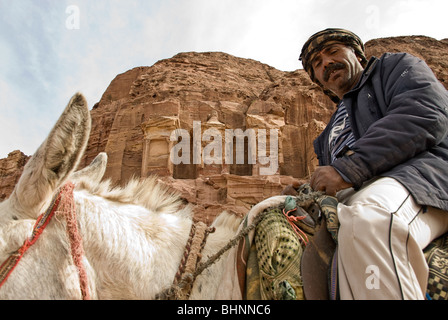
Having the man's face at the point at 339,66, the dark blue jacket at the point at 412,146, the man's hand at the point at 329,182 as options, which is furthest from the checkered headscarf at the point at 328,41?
the man's hand at the point at 329,182

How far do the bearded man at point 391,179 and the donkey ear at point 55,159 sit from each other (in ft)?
4.13

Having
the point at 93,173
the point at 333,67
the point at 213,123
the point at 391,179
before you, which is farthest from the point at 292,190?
the point at 213,123

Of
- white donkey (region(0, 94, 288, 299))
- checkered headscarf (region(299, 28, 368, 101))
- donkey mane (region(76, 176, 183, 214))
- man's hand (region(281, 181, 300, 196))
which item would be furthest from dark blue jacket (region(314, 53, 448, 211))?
donkey mane (region(76, 176, 183, 214))

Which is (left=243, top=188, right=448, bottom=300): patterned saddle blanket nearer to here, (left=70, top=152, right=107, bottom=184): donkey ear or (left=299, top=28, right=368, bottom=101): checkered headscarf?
(left=70, top=152, right=107, bottom=184): donkey ear

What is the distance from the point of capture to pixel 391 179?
154cm

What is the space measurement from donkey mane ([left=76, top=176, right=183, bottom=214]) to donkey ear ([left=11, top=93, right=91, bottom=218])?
316mm

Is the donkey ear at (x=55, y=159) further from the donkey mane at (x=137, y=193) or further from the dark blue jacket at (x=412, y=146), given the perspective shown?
the dark blue jacket at (x=412, y=146)

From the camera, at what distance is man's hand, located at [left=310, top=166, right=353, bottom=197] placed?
1.65m

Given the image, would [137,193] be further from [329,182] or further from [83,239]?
[329,182]

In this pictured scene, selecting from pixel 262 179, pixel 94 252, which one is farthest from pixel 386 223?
pixel 262 179

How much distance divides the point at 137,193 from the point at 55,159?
0.63m

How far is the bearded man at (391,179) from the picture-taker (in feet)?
4.10
